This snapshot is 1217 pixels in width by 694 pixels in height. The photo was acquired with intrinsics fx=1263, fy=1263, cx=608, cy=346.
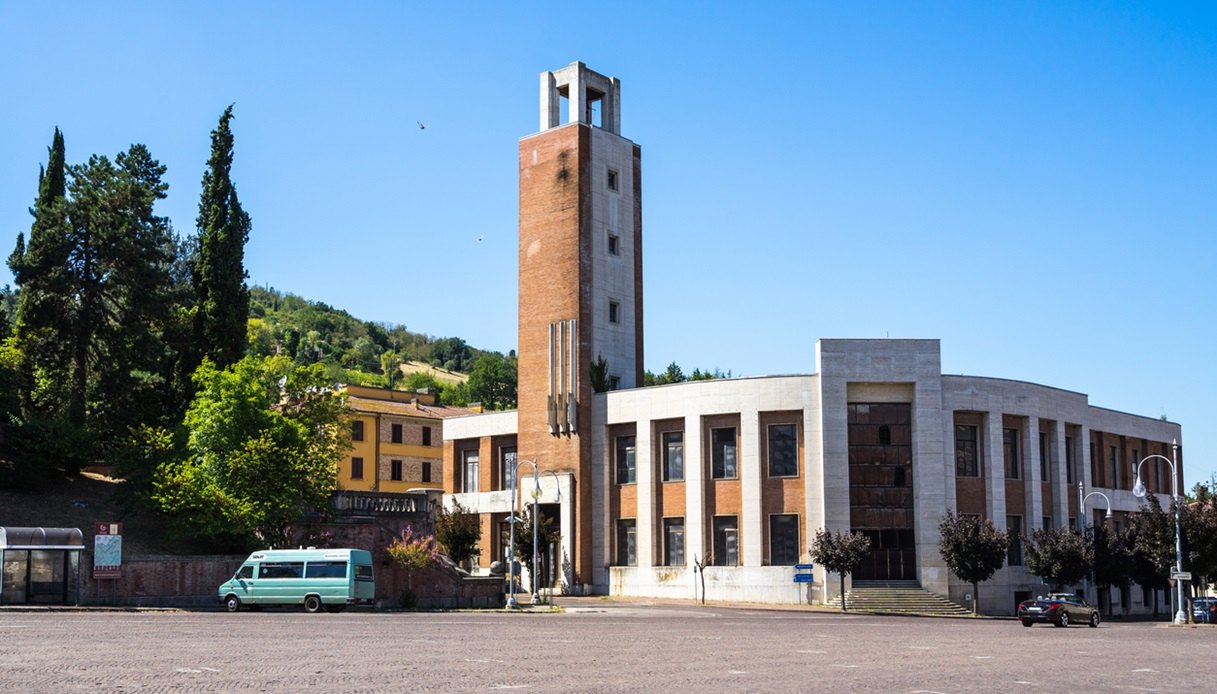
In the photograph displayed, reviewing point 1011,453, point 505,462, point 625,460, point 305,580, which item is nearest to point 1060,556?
point 1011,453

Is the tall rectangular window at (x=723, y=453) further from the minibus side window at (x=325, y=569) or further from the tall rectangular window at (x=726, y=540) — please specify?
the minibus side window at (x=325, y=569)

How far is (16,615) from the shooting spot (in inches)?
1476

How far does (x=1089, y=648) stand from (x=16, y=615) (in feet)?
98.6

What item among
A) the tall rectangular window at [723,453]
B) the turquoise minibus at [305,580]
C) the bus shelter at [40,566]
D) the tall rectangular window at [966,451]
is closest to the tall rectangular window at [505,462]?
the tall rectangular window at [723,453]

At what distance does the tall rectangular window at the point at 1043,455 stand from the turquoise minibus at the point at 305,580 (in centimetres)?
3971

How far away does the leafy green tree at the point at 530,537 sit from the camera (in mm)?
64812

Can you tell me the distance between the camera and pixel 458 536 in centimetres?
6669

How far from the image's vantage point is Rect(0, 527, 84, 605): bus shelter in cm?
4269

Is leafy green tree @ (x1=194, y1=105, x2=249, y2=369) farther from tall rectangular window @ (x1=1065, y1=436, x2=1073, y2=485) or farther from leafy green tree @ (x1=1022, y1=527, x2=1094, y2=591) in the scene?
tall rectangular window @ (x1=1065, y1=436, x2=1073, y2=485)

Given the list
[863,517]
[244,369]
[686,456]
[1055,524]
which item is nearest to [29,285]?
[244,369]

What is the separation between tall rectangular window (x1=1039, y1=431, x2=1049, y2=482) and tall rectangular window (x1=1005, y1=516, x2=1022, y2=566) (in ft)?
11.4

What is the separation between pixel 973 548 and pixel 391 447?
47.9m

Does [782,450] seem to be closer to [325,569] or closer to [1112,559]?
[1112,559]

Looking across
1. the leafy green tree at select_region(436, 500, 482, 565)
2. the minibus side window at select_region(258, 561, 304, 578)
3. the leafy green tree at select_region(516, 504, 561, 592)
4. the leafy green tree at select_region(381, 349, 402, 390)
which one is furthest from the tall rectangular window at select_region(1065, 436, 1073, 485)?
the leafy green tree at select_region(381, 349, 402, 390)
